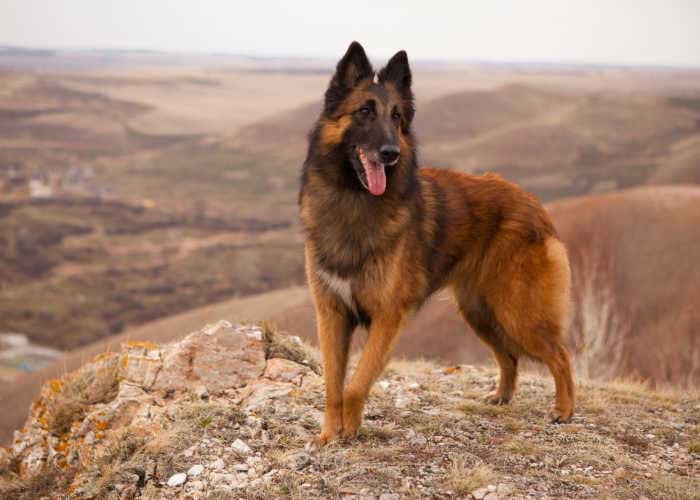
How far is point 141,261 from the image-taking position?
55.5 m

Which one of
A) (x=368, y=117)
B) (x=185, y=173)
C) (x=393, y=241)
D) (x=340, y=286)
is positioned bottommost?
(x=185, y=173)

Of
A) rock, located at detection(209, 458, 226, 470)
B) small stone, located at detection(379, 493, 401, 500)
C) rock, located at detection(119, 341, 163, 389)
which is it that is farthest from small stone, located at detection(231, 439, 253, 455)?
rock, located at detection(119, 341, 163, 389)

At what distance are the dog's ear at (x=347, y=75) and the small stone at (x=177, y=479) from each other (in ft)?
11.0

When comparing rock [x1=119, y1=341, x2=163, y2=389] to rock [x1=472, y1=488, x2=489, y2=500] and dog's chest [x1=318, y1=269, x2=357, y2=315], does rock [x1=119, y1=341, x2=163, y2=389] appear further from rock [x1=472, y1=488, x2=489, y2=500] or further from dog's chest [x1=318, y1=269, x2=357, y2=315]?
rock [x1=472, y1=488, x2=489, y2=500]

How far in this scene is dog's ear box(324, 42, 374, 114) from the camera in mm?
6086

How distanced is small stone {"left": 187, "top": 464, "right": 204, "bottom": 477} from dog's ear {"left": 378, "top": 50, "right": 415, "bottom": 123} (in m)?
3.49

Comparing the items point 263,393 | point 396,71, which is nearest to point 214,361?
point 263,393

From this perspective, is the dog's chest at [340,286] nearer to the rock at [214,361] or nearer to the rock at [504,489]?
the rock at [504,489]

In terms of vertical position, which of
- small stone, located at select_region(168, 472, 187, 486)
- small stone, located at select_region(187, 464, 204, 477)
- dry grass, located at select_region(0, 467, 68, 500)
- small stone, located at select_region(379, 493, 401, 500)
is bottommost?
dry grass, located at select_region(0, 467, 68, 500)

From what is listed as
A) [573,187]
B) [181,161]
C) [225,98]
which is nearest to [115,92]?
[225,98]

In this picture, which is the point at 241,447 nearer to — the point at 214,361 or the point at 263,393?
the point at 263,393

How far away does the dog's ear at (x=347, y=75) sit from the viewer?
609 centimetres

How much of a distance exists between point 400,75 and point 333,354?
8.21 feet

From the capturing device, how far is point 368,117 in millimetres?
5969
